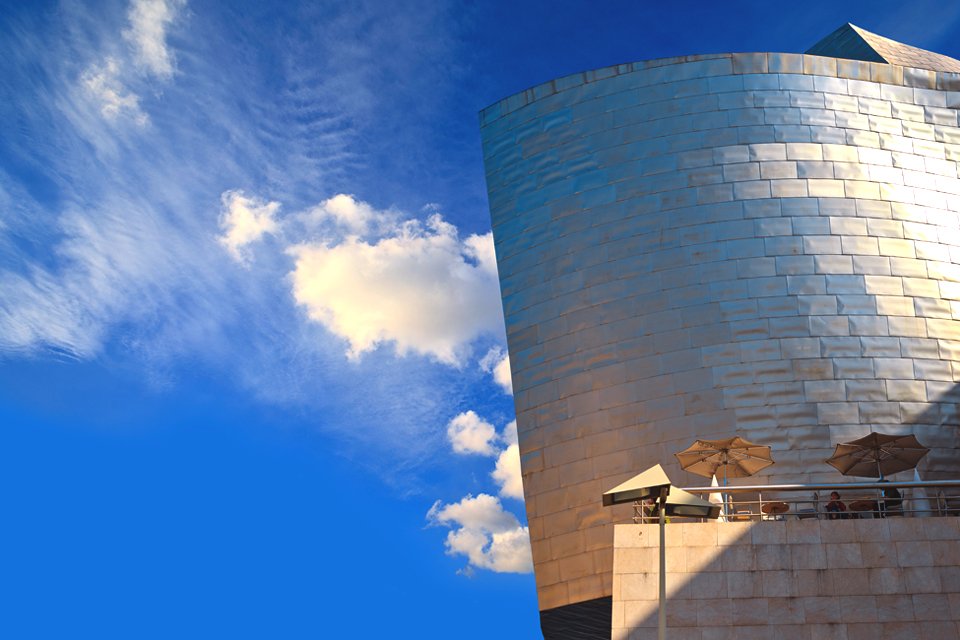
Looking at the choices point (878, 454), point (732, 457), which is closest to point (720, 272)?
point (732, 457)

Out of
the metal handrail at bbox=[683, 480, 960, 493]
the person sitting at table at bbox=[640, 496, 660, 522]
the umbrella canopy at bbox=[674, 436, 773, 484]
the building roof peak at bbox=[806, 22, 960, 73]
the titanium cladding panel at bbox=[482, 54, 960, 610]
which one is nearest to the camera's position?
the metal handrail at bbox=[683, 480, 960, 493]

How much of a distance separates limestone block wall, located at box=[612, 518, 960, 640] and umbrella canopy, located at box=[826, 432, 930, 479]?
14.1 feet

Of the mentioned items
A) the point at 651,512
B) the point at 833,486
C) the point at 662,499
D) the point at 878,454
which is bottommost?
the point at 662,499

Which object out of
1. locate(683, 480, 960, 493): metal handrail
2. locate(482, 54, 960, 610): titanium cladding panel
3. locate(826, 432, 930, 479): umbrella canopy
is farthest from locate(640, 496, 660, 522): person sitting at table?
locate(482, 54, 960, 610): titanium cladding panel

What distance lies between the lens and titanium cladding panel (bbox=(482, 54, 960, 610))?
23.4 m

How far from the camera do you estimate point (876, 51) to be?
95.5ft

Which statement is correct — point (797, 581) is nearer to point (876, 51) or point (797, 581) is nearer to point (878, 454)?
point (878, 454)

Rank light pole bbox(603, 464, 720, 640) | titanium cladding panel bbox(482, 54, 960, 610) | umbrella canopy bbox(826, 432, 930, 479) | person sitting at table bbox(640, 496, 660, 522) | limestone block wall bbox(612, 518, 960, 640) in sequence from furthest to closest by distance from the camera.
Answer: titanium cladding panel bbox(482, 54, 960, 610) → umbrella canopy bbox(826, 432, 930, 479) → person sitting at table bbox(640, 496, 660, 522) → limestone block wall bbox(612, 518, 960, 640) → light pole bbox(603, 464, 720, 640)

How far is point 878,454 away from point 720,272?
22.2 ft

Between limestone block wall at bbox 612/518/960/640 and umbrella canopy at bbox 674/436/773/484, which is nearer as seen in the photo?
limestone block wall at bbox 612/518/960/640

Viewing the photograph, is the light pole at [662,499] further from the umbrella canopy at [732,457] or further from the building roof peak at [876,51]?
the building roof peak at [876,51]

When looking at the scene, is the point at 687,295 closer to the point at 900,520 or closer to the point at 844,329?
the point at 844,329

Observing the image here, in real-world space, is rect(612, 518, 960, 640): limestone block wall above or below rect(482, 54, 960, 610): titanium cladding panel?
below

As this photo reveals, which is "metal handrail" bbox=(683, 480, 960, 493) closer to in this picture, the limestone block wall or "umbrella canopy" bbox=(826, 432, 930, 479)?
the limestone block wall
